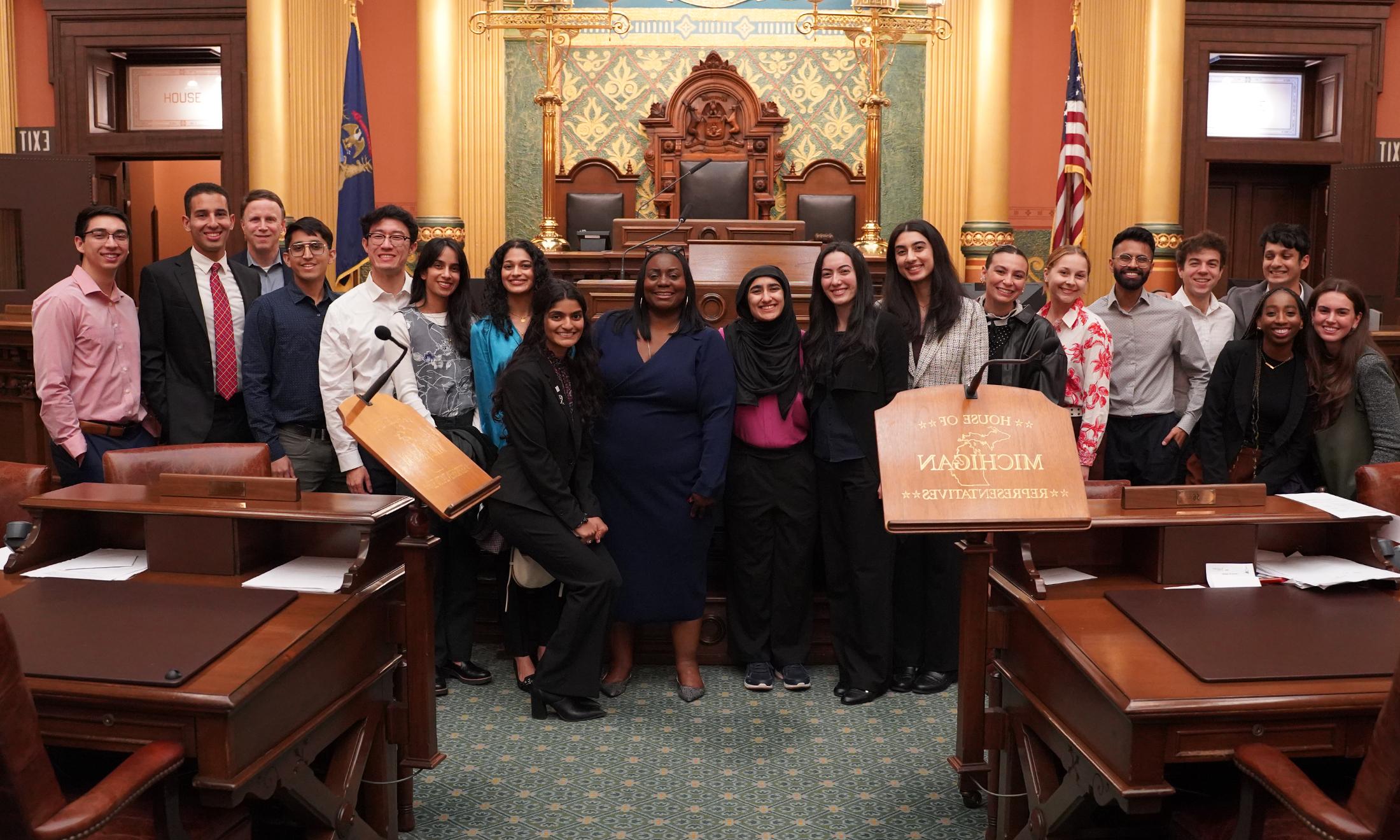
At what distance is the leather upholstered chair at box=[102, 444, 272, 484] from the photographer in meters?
3.18

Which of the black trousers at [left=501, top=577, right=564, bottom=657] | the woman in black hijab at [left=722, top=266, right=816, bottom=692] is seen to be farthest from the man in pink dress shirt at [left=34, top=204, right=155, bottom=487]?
the woman in black hijab at [left=722, top=266, right=816, bottom=692]

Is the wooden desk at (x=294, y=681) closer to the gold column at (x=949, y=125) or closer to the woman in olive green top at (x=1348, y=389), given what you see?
the woman in olive green top at (x=1348, y=389)

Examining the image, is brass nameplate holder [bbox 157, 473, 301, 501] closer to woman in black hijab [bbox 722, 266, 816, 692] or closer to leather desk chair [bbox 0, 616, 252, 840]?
leather desk chair [bbox 0, 616, 252, 840]

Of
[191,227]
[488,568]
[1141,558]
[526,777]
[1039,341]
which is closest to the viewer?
[1141,558]

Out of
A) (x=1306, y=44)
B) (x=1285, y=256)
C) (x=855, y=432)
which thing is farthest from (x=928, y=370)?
(x=1306, y=44)

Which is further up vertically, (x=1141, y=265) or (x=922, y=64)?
(x=922, y=64)

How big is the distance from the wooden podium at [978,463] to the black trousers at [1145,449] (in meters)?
1.88

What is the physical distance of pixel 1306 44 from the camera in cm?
916

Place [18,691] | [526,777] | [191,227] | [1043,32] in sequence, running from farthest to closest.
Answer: [1043,32] → [191,227] → [526,777] → [18,691]

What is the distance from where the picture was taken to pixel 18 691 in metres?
1.75

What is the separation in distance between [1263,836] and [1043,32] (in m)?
8.76

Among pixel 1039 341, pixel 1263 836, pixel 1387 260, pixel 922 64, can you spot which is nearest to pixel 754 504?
pixel 1039 341

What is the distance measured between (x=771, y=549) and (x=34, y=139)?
826 centimetres

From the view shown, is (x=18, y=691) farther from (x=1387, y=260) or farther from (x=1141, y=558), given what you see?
(x=1387, y=260)
